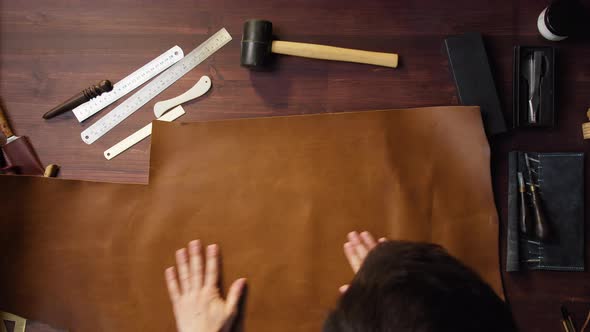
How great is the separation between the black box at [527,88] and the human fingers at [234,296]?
68cm

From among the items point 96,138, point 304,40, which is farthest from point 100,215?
point 304,40

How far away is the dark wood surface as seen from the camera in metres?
0.90

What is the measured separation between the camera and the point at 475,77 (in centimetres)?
88

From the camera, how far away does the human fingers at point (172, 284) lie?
0.88 metres

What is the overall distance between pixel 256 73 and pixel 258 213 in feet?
1.03

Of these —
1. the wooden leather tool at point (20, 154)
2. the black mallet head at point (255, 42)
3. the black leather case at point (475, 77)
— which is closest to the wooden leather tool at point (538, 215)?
the black leather case at point (475, 77)

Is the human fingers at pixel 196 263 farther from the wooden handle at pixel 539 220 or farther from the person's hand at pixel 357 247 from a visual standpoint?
the wooden handle at pixel 539 220

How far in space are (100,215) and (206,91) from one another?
1.19ft

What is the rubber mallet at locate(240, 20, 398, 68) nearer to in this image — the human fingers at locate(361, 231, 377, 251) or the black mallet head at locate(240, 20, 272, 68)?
the black mallet head at locate(240, 20, 272, 68)

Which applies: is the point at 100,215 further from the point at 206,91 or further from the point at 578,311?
the point at 578,311

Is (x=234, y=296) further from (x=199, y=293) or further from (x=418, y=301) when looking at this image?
(x=418, y=301)

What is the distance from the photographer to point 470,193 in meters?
0.86

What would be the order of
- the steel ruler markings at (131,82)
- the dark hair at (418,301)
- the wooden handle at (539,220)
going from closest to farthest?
1. the dark hair at (418,301)
2. the wooden handle at (539,220)
3. the steel ruler markings at (131,82)

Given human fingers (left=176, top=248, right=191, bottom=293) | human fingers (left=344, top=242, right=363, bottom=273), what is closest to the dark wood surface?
human fingers (left=176, top=248, right=191, bottom=293)
